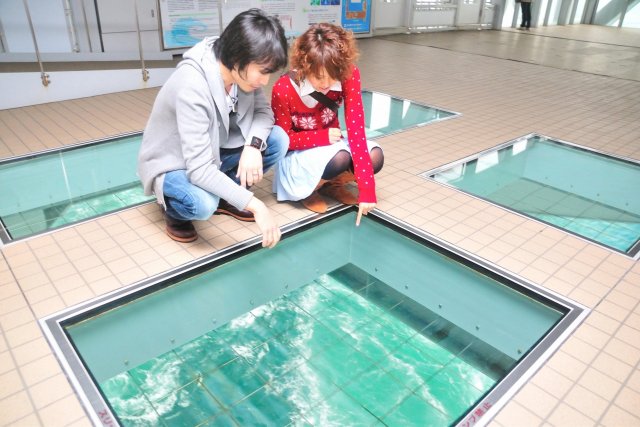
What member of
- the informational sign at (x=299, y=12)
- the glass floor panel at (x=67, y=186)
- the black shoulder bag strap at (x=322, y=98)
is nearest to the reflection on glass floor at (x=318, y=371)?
the black shoulder bag strap at (x=322, y=98)

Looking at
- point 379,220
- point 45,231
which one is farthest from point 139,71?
point 379,220

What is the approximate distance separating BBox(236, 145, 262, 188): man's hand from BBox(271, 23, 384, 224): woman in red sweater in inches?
14.0

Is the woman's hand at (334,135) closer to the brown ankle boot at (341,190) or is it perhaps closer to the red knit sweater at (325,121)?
the red knit sweater at (325,121)

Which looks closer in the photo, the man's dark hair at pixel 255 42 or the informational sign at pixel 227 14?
the man's dark hair at pixel 255 42

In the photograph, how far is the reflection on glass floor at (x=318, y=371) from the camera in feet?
5.08

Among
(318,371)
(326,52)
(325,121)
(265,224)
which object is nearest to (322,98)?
(325,121)

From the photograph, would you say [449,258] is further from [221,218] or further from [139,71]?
[139,71]

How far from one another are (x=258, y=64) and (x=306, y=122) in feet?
2.23

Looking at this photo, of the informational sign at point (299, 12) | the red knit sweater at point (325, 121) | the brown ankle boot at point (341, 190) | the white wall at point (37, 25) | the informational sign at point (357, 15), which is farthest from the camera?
the informational sign at point (357, 15)

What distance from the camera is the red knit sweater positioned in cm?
227

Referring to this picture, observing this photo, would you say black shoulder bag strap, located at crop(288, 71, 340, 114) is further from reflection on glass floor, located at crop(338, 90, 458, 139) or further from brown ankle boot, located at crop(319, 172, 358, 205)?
reflection on glass floor, located at crop(338, 90, 458, 139)

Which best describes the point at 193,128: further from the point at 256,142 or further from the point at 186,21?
the point at 186,21

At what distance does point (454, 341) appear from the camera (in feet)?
6.30

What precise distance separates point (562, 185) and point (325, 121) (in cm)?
184
